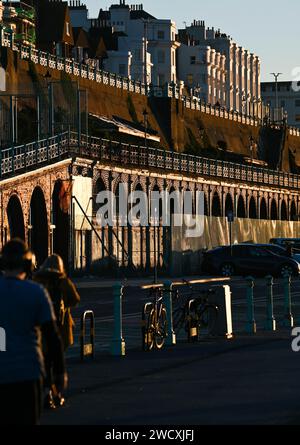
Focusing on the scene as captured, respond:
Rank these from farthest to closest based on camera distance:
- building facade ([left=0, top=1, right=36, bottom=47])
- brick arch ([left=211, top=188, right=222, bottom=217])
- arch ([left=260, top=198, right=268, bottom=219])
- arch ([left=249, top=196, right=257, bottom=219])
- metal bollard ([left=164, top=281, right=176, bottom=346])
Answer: arch ([left=260, top=198, right=268, bottom=219]), arch ([left=249, top=196, right=257, bottom=219]), building facade ([left=0, top=1, right=36, bottom=47]), brick arch ([left=211, top=188, right=222, bottom=217]), metal bollard ([left=164, top=281, right=176, bottom=346])

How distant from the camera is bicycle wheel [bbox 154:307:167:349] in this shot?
26.0 m

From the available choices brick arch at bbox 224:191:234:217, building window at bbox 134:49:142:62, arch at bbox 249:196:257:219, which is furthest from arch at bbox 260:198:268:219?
building window at bbox 134:49:142:62

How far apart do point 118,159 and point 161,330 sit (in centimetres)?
6456

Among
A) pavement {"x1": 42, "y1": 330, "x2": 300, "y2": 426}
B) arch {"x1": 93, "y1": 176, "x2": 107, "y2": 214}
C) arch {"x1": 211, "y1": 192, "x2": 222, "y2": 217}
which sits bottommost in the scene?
pavement {"x1": 42, "y1": 330, "x2": 300, "y2": 426}

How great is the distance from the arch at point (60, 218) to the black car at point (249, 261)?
812cm

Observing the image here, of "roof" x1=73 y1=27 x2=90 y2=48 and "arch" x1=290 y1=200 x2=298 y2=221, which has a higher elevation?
"roof" x1=73 y1=27 x2=90 y2=48

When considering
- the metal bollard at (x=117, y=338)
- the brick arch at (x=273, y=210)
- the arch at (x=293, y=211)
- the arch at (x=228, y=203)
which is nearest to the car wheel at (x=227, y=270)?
the metal bollard at (x=117, y=338)

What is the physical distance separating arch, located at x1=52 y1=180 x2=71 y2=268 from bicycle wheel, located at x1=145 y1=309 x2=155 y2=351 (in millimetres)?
49578

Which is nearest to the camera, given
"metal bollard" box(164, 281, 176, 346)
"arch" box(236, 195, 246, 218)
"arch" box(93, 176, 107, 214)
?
"metal bollard" box(164, 281, 176, 346)

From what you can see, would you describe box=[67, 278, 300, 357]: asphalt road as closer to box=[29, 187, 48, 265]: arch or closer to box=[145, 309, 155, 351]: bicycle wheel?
box=[145, 309, 155, 351]: bicycle wheel

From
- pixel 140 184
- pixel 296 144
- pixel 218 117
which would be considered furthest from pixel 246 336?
pixel 296 144

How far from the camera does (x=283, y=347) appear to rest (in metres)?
25.6
